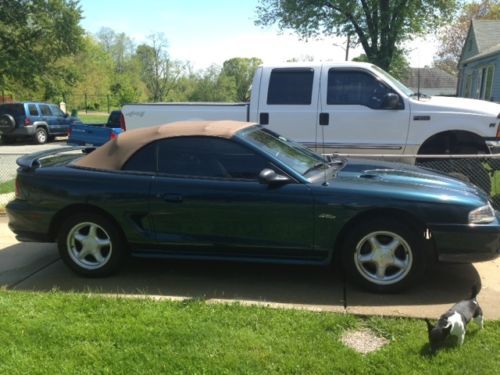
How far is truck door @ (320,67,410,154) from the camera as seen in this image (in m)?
7.43

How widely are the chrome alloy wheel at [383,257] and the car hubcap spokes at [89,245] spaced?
235 centimetres

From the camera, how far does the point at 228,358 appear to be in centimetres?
327

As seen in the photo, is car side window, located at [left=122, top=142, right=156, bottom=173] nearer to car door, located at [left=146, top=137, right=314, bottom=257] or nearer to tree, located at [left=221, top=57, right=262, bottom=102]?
car door, located at [left=146, top=137, right=314, bottom=257]

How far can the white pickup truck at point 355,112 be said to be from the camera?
7.19m

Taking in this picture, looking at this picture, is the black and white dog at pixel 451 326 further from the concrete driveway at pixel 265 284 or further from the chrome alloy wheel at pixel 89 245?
the chrome alloy wheel at pixel 89 245

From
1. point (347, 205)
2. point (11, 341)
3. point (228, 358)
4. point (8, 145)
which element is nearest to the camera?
point (228, 358)

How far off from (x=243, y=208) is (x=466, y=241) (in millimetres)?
1880

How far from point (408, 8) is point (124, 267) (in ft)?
84.2

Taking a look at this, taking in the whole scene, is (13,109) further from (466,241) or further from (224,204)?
(466,241)

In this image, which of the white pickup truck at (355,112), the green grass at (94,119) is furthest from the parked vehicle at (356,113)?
the green grass at (94,119)

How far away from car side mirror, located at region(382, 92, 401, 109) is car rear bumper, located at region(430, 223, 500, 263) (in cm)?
336

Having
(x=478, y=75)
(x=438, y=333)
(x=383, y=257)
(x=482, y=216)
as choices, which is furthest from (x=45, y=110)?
(x=478, y=75)

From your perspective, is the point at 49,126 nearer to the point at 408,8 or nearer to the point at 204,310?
the point at 408,8

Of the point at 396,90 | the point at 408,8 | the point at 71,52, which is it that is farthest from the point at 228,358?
the point at 71,52
